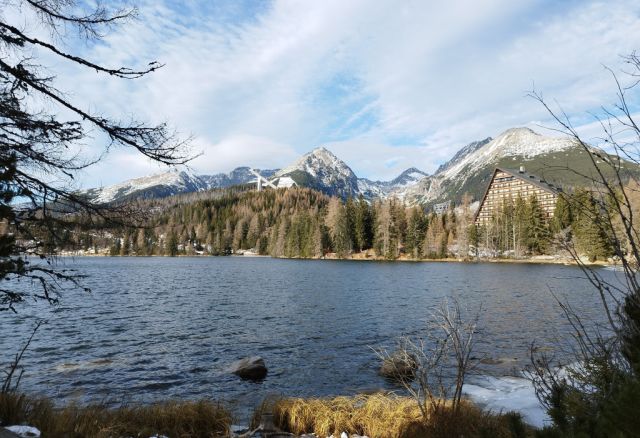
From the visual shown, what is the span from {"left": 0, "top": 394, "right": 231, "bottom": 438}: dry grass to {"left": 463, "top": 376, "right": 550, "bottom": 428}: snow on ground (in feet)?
21.7

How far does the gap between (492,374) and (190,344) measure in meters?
14.1

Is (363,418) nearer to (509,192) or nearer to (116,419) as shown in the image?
(116,419)

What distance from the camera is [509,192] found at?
114500 millimetres

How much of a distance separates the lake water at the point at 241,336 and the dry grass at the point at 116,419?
3.22 metres

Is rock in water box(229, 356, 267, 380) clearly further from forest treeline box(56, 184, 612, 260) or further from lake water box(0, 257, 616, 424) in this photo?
forest treeline box(56, 184, 612, 260)

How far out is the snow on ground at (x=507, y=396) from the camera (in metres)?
9.45

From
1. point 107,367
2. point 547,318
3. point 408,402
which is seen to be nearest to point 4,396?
point 408,402

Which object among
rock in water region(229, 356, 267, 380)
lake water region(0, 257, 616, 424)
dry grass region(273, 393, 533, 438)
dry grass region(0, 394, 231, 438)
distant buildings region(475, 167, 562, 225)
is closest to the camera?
dry grass region(0, 394, 231, 438)

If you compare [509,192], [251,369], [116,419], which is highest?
[509,192]

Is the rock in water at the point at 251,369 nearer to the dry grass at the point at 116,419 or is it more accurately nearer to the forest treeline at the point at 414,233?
the dry grass at the point at 116,419

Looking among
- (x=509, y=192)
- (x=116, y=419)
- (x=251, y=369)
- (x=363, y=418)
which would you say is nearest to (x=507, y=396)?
(x=363, y=418)

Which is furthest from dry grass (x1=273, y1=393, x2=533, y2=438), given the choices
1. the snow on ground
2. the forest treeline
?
the forest treeline

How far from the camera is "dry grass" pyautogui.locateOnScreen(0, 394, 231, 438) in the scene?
22.9ft

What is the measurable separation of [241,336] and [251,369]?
7064 millimetres
